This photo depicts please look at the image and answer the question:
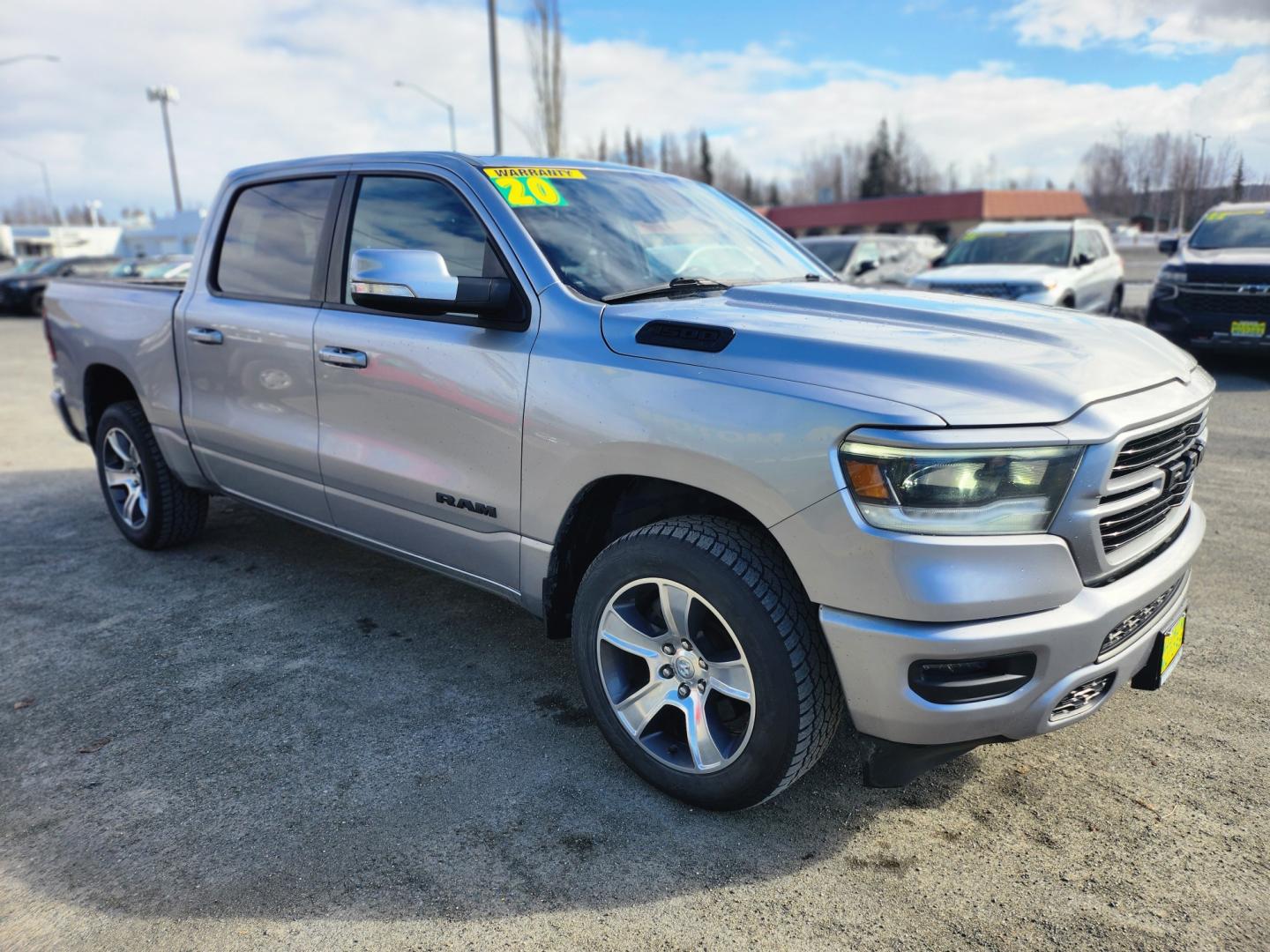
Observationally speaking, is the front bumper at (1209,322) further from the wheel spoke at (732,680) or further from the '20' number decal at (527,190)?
the wheel spoke at (732,680)

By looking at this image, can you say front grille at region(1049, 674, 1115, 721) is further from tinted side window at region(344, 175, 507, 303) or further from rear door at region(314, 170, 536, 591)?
tinted side window at region(344, 175, 507, 303)

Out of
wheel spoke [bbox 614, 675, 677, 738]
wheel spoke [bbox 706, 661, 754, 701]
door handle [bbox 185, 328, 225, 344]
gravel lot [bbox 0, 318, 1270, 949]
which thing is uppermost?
door handle [bbox 185, 328, 225, 344]

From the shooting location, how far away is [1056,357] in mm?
2391

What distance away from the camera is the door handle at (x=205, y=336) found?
4.07 m

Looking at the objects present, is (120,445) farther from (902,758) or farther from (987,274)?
(987,274)

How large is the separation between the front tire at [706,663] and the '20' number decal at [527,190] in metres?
1.31

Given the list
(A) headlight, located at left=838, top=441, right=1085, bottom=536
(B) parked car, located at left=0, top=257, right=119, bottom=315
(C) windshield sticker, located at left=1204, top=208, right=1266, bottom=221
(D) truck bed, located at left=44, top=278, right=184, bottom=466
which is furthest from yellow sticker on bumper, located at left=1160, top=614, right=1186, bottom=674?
(B) parked car, located at left=0, top=257, right=119, bottom=315

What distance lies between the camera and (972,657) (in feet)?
6.89

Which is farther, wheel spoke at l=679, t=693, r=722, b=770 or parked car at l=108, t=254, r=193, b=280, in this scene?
parked car at l=108, t=254, r=193, b=280

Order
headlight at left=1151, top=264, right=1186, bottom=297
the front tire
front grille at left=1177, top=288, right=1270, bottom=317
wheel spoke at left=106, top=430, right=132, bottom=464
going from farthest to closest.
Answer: headlight at left=1151, top=264, right=1186, bottom=297
front grille at left=1177, top=288, right=1270, bottom=317
wheel spoke at left=106, top=430, right=132, bottom=464
the front tire

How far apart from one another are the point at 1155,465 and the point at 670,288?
1533 mm

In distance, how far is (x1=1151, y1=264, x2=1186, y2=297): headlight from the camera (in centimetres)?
947

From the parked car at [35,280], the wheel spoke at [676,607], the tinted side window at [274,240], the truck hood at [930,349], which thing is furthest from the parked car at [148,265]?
the wheel spoke at [676,607]

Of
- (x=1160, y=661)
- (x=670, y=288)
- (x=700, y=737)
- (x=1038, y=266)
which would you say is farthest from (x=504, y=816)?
(x=1038, y=266)
